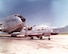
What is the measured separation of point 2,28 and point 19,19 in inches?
304

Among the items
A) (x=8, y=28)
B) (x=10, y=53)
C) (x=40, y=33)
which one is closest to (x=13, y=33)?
(x=8, y=28)

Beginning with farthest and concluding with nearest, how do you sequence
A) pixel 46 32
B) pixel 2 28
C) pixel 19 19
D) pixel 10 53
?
1. pixel 2 28
2. pixel 19 19
3. pixel 46 32
4. pixel 10 53

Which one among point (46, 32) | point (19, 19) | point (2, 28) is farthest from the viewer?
point (2, 28)

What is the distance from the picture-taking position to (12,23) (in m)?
39.8

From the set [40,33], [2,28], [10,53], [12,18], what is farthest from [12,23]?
[10,53]

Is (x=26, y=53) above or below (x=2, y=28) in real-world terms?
below

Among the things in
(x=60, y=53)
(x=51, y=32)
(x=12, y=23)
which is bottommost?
(x=60, y=53)

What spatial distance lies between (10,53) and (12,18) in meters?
27.8

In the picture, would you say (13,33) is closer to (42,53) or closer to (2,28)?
(2,28)

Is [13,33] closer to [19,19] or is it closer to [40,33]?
[19,19]

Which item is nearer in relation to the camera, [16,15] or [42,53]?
[42,53]

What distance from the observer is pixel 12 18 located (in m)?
40.4

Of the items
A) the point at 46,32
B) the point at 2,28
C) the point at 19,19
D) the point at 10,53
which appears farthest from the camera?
the point at 2,28

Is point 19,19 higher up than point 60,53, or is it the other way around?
point 19,19
